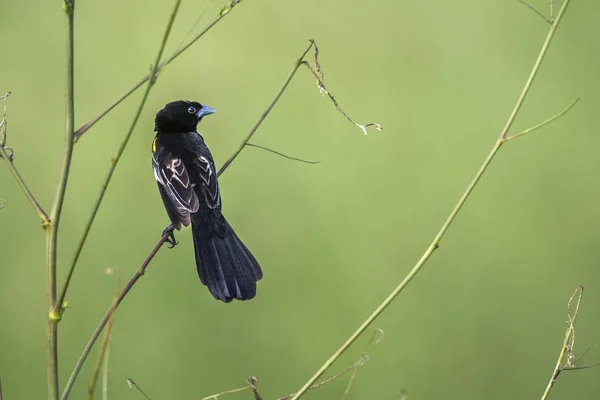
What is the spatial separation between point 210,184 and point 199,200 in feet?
0.22

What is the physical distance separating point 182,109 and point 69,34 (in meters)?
1.20

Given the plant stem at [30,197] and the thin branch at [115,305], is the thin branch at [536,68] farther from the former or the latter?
the plant stem at [30,197]

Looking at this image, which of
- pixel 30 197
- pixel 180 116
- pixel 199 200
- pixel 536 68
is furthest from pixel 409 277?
pixel 180 116

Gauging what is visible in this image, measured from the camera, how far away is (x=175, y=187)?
165cm

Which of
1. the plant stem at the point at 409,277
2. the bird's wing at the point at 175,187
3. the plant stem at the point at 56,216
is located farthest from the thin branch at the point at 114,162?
the bird's wing at the point at 175,187

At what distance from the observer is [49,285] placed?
744 mm

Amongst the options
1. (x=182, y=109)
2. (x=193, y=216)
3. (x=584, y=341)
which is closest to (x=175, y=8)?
(x=193, y=216)

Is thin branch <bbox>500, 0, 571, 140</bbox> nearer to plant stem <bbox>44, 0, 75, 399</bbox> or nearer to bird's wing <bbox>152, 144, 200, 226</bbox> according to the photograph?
plant stem <bbox>44, 0, 75, 399</bbox>

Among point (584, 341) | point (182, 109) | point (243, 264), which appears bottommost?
point (584, 341)

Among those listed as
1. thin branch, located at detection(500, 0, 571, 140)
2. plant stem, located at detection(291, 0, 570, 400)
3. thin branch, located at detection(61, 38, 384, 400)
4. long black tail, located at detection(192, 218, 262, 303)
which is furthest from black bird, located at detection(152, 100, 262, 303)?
thin branch, located at detection(500, 0, 571, 140)

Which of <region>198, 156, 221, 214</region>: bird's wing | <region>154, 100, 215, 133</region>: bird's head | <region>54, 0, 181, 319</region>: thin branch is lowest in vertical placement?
<region>54, 0, 181, 319</region>: thin branch

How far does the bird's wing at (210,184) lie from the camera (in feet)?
5.29

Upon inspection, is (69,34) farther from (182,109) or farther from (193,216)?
(182,109)

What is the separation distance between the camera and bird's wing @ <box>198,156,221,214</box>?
1612mm
